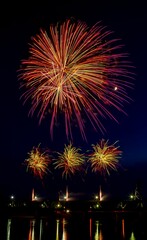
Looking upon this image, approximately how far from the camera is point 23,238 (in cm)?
2064

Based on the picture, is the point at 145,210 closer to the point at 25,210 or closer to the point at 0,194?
the point at 25,210

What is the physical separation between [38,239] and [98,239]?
336 centimetres

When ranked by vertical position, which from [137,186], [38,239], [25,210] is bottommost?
[38,239]

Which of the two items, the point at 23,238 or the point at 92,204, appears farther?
the point at 92,204

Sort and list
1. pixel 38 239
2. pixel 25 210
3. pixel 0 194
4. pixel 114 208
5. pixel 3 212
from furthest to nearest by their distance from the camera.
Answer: pixel 0 194, pixel 114 208, pixel 25 210, pixel 3 212, pixel 38 239

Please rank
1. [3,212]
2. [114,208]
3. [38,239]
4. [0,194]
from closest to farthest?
[38,239], [3,212], [114,208], [0,194]

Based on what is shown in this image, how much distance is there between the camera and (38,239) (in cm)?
1994

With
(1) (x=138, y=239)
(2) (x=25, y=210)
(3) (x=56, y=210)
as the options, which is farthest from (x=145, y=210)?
(1) (x=138, y=239)

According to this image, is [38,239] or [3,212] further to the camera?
[3,212]

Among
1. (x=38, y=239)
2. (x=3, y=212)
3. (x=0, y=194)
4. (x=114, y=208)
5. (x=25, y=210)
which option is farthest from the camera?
(x=0, y=194)

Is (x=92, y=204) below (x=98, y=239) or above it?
above

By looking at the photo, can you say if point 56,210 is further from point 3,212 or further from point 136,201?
point 136,201

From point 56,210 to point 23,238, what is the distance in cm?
3939

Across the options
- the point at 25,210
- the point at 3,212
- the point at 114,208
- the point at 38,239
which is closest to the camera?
the point at 38,239
